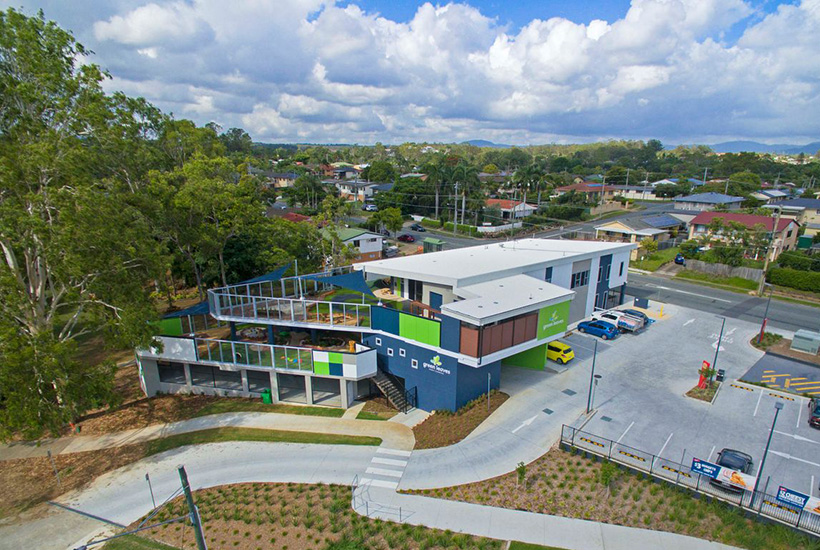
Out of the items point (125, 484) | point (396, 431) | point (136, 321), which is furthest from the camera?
point (396, 431)

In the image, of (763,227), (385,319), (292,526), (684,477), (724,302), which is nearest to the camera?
(292,526)

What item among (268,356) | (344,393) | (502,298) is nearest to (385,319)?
(344,393)

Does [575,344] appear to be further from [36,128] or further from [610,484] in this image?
[36,128]

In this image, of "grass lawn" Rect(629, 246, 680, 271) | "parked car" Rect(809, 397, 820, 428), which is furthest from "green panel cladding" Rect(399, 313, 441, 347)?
"grass lawn" Rect(629, 246, 680, 271)

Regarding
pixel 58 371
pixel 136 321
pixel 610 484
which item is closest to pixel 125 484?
pixel 58 371

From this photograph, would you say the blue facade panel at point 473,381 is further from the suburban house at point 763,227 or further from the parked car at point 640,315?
the suburban house at point 763,227

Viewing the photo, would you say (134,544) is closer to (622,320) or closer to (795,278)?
(622,320)
